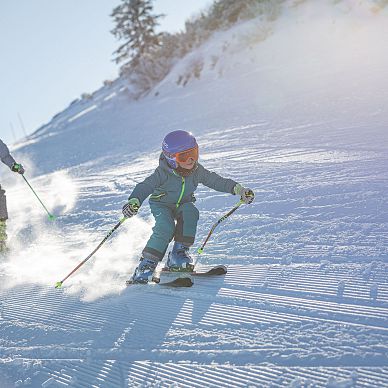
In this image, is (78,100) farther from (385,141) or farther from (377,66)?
(385,141)

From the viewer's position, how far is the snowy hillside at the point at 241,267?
245 cm

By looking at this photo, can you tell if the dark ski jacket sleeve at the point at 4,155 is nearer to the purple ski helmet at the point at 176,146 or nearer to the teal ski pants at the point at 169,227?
the teal ski pants at the point at 169,227

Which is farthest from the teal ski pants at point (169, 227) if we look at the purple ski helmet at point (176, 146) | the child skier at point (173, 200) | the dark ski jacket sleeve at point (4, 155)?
the dark ski jacket sleeve at point (4, 155)

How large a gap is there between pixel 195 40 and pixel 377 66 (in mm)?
13736

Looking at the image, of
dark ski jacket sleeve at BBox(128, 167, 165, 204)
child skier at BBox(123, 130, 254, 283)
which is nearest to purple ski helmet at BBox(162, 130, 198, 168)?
child skier at BBox(123, 130, 254, 283)

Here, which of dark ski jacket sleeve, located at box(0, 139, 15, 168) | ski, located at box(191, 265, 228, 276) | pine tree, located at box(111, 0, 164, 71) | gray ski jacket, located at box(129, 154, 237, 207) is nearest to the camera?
ski, located at box(191, 265, 228, 276)

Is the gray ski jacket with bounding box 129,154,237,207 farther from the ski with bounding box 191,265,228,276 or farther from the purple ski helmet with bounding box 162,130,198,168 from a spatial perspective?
the ski with bounding box 191,265,228,276

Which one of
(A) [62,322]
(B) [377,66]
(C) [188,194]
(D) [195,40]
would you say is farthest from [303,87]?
(D) [195,40]

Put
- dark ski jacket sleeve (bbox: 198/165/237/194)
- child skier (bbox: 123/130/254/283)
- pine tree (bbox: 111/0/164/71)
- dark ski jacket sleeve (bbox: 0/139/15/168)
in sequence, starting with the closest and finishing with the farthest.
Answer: child skier (bbox: 123/130/254/283) → dark ski jacket sleeve (bbox: 198/165/237/194) → dark ski jacket sleeve (bbox: 0/139/15/168) → pine tree (bbox: 111/0/164/71)

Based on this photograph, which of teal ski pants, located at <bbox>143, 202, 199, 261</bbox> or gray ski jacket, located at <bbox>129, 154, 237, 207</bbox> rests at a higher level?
gray ski jacket, located at <bbox>129, 154, 237, 207</bbox>

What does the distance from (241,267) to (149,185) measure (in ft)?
3.63

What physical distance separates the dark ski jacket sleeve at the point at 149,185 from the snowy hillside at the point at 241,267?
30.5 inches

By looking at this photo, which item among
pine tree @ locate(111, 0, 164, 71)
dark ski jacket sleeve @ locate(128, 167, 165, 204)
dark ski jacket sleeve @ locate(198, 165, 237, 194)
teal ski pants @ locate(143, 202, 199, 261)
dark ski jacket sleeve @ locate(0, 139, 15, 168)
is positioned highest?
pine tree @ locate(111, 0, 164, 71)

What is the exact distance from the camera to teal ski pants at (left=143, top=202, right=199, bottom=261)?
12.8 ft
